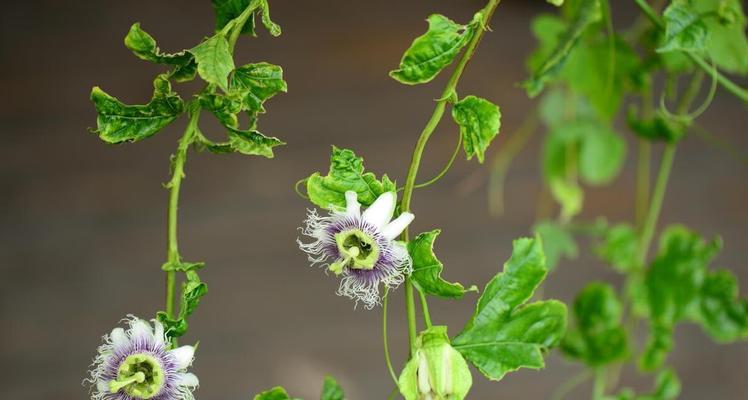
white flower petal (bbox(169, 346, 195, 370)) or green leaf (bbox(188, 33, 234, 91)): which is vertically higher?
green leaf (bbox(188, 33, 234, 91))

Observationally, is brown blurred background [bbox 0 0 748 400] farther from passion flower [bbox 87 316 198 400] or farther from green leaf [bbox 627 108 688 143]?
passion flower [bbox 87 316 198 400]

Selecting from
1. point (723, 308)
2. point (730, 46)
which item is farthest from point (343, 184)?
point (723, 308)

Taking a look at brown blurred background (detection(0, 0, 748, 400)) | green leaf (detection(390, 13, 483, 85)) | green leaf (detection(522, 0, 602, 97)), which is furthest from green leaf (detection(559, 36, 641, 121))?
brown blurred background (detection(0, 0, 748, 400))

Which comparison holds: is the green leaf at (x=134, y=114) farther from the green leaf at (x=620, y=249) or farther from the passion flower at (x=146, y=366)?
the green leaf at (x=620, y=249)

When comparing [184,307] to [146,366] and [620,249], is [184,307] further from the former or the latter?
[620,249]

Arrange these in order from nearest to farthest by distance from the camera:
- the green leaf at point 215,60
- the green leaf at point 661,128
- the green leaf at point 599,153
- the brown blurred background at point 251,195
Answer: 1. the green leaf at point 215,60
2. the green leaf at point 661,128
3. the green leaf at point 599,153
4. the brown blurred background at point 251,195

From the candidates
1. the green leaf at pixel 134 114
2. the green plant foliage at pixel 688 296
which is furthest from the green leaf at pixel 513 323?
the green plant foliage at pixel 688 296
